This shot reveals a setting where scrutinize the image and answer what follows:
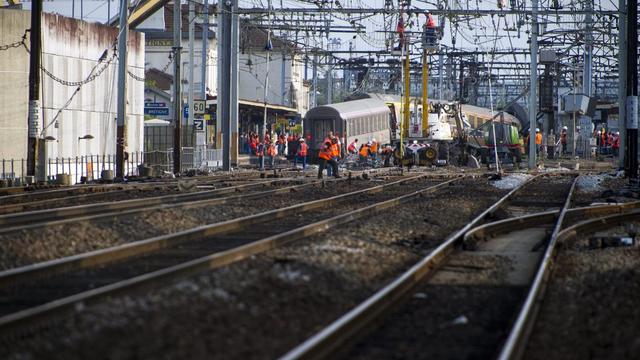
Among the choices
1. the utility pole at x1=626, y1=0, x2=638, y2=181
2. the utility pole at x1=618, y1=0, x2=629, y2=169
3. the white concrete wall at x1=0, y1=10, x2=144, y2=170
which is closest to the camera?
A: the utility pole at x1=626, y1=0, x2=638, y2=181

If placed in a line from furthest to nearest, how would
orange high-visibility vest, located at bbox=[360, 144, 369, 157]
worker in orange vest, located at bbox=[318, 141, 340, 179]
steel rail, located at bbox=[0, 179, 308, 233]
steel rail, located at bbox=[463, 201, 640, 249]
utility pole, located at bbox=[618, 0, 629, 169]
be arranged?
orange high-visibility vest, located at bbox=[360, 144, 369, 157] → utility pole, located at bbox=[618, 0, 629, 169] → worker in orange vest, located at bbox=[318, 141, 340, 179] → steel rail, located at bbox=[0, 179, 308, 233] → steel rail, located at bbox=[463, 201, 640, 249]

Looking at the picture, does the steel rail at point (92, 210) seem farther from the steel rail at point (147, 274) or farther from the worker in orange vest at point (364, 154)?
the worker in orange vest at point (364, 154)

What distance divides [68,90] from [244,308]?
3072 cm

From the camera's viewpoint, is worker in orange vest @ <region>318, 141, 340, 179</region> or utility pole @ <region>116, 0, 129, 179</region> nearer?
utility pole @ <region>116, 0, 129, 179</region>

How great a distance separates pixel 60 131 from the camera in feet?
123

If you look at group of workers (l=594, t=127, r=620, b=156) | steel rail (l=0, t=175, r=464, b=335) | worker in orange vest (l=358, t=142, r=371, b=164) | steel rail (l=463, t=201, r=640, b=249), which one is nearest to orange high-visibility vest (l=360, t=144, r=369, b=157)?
worker in orange vest (l=358, t=142, r=371, b=164)

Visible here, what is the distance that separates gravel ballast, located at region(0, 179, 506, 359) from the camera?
7383 mm

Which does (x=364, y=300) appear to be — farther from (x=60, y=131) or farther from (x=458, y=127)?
(x=458, y=127)

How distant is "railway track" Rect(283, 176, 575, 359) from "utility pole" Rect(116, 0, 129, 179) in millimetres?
19717

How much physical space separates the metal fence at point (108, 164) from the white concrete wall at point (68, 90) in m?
0.43

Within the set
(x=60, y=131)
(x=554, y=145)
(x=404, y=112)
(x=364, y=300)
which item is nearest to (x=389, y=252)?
(x=364, y=300)

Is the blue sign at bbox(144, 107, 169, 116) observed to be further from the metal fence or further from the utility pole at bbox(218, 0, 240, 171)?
the utility pole at bbox(218, 0, 240, 171)

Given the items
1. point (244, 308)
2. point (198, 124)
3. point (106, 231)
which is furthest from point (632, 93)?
point (244, 308)

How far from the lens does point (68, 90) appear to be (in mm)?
38344
